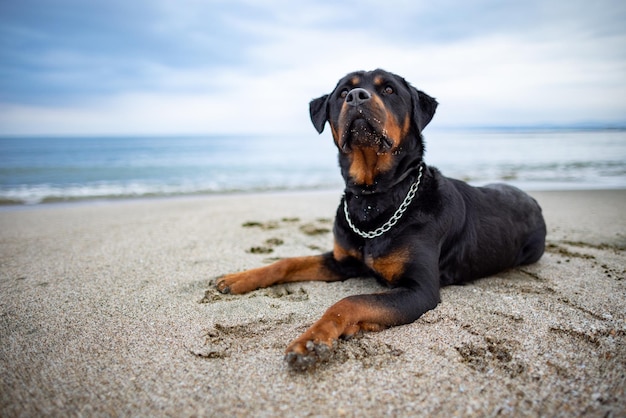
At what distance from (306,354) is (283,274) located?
135cm

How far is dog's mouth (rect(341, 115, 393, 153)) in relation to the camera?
110 inches

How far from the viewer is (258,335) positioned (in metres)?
2.47

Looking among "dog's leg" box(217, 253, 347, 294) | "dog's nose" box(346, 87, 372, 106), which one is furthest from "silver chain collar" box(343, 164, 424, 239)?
"dog's nose" box(346, 87, 372, 106)

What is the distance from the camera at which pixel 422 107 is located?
337 cm

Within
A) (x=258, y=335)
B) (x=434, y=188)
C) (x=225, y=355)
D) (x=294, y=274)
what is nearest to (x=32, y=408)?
(x=225, y=355)

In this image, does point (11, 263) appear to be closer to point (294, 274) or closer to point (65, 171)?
point (294, 274)

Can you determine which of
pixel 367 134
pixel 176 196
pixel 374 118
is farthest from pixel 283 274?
pixel 176 196

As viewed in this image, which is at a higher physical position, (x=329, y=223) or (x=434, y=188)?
(x=434, y=188)

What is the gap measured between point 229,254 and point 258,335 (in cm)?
212

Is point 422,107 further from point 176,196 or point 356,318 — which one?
point 176,196

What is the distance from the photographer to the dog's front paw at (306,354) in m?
2.01

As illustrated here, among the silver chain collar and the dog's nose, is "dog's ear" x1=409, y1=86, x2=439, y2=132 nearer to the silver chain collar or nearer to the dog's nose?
the silver chain collar

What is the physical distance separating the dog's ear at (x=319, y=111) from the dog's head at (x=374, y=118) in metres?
0.01

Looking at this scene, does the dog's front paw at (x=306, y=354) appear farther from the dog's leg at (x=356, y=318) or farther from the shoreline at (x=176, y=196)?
the shoreline at (x=176, y=196)
